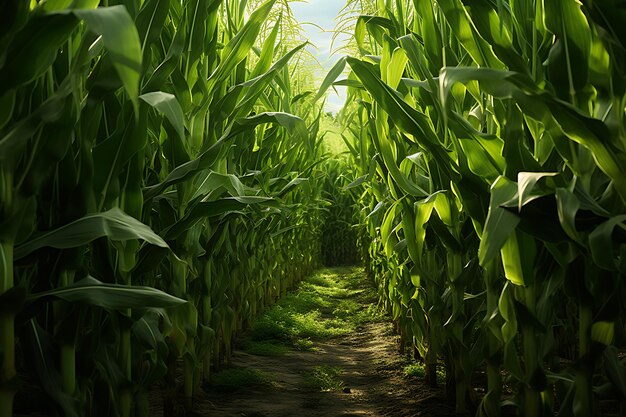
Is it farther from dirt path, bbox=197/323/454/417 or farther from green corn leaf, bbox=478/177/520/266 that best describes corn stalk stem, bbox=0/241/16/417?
dirt path, bbox=197/323/454/417

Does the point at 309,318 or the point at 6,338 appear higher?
the point at 6,338

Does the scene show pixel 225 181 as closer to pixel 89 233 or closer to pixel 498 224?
pixel 89 233

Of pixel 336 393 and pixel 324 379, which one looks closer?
pixel 336 393

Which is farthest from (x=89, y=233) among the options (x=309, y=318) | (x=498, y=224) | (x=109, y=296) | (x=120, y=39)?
(x=309, y=318)

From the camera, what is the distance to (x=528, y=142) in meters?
1.66

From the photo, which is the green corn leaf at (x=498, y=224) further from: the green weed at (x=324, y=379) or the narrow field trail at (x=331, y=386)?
the green weed at (x=324, y=379)

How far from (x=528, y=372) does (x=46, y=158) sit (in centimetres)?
119

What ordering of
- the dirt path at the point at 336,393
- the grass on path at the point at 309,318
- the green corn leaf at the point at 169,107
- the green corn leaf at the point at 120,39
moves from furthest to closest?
the grass on path at the point at 309,318
the dirt path at the point at 336,393
the green corn leaf at the point at 169,107
the green corn leaf at the point at 120,39

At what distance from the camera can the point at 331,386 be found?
271 cm

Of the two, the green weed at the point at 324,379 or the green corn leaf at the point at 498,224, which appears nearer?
the green corn leaf at the point at 498,224

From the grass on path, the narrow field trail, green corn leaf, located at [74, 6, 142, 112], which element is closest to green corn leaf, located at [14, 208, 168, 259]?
green corn leaf, located at [74, 6, 142, 112]

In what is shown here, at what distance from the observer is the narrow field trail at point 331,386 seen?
88.9 inches

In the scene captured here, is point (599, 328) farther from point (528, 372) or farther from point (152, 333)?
point (152, 333)

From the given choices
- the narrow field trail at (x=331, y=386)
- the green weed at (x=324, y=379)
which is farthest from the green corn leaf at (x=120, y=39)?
the green weed at (x=324, y=379)
